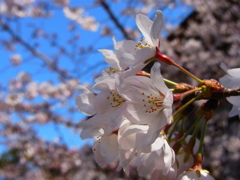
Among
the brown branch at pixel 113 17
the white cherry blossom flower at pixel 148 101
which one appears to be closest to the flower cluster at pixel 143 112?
the white cherry blossom flower at pixel 148 101

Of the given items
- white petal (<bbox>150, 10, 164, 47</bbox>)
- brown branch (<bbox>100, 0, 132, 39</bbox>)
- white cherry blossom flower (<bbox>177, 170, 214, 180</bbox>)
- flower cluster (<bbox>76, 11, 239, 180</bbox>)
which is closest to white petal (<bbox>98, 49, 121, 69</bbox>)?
flower cluster (<bbox>76, 11, 239, 180</bbox>)

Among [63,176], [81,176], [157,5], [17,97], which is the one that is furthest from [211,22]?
[17,97]

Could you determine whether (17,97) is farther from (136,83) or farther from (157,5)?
(136,83)

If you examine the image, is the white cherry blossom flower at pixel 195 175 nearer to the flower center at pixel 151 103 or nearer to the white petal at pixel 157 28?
the flower center at pixel 151 103

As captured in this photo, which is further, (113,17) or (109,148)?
(113,17)

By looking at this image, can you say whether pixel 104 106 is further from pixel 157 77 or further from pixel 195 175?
pixel 195 175

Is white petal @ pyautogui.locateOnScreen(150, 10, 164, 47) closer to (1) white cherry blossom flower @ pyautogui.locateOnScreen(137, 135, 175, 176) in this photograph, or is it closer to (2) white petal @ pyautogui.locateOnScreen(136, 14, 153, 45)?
(2) white petal @ pyautogui.locateOnScreen(136, 14, 153, 45)

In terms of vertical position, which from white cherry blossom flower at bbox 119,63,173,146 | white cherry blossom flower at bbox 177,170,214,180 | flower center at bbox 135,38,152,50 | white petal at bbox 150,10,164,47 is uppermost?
white petal at bbox 150,10,164,47

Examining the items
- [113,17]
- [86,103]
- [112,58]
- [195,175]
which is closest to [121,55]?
[112,58]
